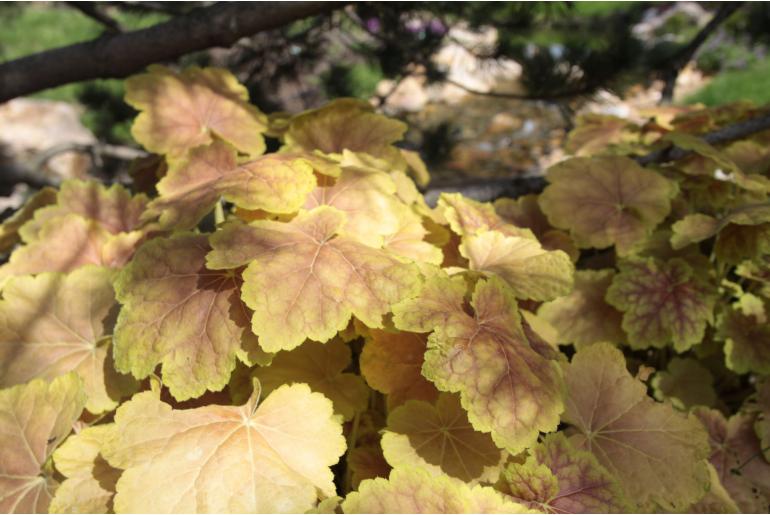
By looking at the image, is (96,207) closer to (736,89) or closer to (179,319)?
(179,319)

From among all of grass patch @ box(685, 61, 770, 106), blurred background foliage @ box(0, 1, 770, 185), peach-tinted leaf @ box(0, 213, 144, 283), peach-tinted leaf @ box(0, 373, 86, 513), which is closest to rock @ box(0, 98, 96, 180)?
blurred background foliage @ box(0, 1, 770, 185)

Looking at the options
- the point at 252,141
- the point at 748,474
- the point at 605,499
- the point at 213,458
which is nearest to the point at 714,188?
the point at 748,474

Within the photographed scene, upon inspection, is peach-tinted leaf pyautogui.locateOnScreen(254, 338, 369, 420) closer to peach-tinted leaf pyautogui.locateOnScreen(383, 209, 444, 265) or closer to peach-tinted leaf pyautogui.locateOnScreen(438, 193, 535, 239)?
peach-tinted leaf pyautogui.locateOnScreen(383, 209, 444, 265)

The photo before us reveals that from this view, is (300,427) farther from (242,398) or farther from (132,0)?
(132,0)

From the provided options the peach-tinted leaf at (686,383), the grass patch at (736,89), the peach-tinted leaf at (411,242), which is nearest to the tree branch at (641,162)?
the peach-tinted leaf at (411,242)

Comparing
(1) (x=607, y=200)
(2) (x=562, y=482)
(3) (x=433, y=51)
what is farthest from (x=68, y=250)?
(3) (x=433, y=51)

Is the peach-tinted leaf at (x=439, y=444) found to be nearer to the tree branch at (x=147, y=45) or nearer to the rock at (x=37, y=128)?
the tree branch at (x=147, y=45)
